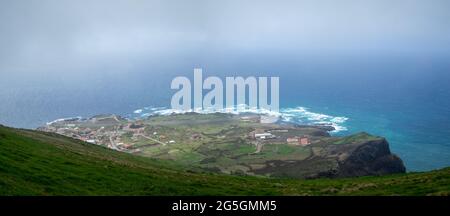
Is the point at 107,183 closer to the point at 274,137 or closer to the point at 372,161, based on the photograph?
the point at 372,161

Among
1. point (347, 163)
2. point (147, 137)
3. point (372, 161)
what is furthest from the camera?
point (147, 137)

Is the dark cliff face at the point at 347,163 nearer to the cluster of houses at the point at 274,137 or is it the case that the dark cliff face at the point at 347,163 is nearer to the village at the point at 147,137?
the cluster of houses at the point at 274,137

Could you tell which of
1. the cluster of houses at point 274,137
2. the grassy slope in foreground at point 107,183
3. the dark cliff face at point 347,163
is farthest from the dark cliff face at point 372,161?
the grassy slope in foreground at point 107,183

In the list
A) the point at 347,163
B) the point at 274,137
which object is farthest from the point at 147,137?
the point at 347,163

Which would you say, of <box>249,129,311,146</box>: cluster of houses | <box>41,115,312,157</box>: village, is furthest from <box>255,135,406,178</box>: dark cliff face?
<box>41,115,312,157</box>: village

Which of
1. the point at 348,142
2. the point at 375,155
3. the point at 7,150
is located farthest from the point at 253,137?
the point at 7,150

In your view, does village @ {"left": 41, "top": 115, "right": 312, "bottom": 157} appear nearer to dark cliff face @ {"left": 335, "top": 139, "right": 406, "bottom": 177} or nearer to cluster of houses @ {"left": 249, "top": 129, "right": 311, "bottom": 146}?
cluster of houses @ {"left": 249, "top": 129, "right": 311, "bottom": 146}
